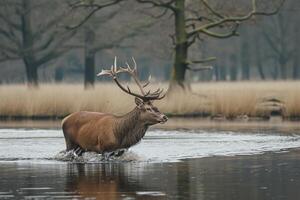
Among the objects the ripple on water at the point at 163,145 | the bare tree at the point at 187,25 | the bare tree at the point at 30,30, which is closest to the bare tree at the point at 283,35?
the bare tree at the point at 30,30

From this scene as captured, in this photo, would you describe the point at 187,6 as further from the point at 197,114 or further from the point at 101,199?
the point at 101,199

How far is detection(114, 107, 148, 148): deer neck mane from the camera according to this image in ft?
60.1

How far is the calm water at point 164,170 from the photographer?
1333cm

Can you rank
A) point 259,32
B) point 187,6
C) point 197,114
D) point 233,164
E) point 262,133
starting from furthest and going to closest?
point 259,32
point 187,6
point 197,114
point 262,133
point 233,164

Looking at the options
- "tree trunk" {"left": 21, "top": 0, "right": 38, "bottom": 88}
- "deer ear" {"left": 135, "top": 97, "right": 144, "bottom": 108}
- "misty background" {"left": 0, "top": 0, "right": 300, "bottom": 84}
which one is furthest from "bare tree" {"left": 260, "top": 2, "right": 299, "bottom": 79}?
"deer ear" {"left": 135, "top": 97, "right": 144, "bottom": 108}

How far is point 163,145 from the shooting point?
72.8 feet

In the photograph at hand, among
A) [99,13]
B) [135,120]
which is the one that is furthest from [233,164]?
[99,13]

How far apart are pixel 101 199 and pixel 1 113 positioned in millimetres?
22944

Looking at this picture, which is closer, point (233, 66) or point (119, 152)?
point (119, 152)

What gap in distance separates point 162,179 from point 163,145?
23.7ft

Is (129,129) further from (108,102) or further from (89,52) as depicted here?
(89,52)

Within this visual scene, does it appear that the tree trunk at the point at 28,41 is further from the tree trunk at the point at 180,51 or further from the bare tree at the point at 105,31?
the tree trunk at the point at 180,51

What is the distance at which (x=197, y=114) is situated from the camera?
34750mm

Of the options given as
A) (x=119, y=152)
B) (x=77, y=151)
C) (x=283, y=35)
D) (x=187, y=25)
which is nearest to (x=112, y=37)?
(x=187, y=25)
